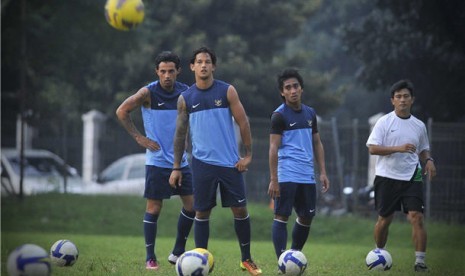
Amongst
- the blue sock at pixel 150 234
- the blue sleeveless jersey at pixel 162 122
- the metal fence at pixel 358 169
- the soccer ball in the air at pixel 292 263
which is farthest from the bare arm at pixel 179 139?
the metal fence at pixel 358 169

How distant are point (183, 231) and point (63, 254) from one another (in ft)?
4.58

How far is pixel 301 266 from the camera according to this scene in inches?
336

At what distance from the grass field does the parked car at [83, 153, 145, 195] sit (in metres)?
1.34

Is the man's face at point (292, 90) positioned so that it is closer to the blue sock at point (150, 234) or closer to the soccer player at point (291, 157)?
the soccer player at point (291, 157)

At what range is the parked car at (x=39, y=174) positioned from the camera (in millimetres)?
22156

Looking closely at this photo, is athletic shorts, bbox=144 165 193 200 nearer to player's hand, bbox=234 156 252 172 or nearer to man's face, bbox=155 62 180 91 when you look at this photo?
man's face, bbox=155 62 180 91

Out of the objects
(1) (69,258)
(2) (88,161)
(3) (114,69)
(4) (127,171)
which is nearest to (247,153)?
(1) (69,258)

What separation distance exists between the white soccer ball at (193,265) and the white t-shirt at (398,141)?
3.16 meters

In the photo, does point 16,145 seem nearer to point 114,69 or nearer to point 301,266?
point 114,69

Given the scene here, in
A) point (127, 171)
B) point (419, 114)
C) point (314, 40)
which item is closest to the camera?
point (127, 171)

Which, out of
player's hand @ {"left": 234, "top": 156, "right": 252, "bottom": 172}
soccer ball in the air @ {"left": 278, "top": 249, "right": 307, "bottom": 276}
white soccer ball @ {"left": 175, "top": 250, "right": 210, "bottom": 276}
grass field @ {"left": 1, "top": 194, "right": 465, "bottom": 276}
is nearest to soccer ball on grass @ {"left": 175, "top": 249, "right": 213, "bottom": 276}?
white soccer ball @ {"left": 175, "top": 250, "right": 210, "bottom": 276}

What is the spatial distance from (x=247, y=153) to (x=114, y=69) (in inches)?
976

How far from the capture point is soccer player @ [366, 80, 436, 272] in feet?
33.3

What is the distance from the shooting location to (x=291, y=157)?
32.0 feet
